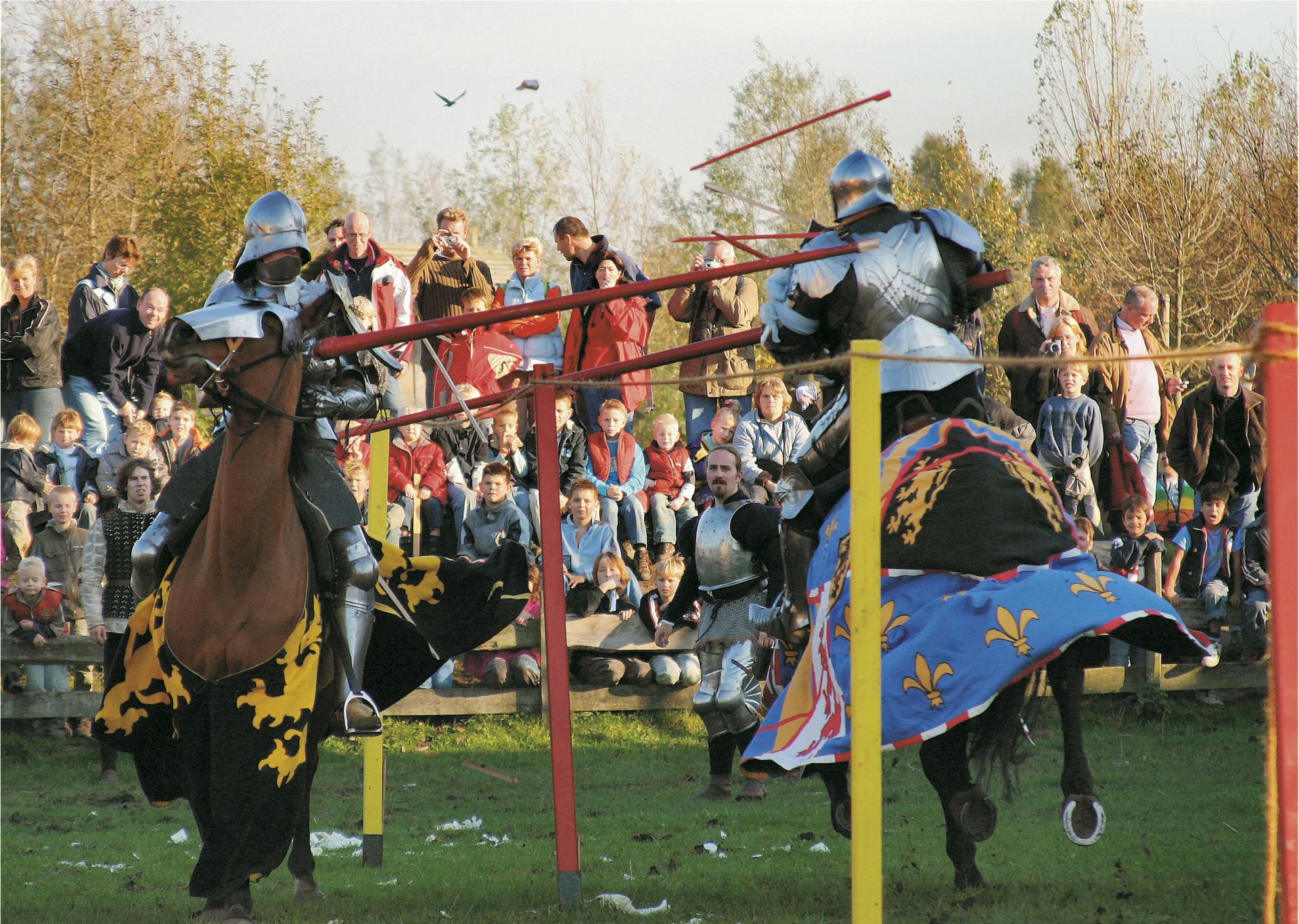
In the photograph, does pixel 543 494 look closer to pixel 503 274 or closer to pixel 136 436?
pixel 136 436

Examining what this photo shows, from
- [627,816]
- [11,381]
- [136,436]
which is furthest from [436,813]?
[11,381]

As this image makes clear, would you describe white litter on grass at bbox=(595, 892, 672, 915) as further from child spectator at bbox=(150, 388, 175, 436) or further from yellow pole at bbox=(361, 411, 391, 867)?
child spectator at bbox=(150, 388, 175, 436)

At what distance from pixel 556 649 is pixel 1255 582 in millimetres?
6309

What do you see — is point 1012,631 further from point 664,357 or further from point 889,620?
point 664,357

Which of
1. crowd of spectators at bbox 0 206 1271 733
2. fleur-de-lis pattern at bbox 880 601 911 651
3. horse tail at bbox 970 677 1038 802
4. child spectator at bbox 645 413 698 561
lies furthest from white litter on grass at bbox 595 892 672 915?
child spectator at bbox 645 413 698 561

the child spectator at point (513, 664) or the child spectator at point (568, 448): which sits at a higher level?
the child spectator at point (568, 448)

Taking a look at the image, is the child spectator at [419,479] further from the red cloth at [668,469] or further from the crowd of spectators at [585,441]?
the red cloth at [668,469]

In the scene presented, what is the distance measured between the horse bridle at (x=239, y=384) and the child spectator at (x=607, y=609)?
5.34 m

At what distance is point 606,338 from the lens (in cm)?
1213

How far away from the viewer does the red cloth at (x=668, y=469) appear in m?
11.7

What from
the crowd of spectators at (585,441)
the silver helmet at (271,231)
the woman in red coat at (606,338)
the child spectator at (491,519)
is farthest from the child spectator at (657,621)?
the silver helmet at (271,231)

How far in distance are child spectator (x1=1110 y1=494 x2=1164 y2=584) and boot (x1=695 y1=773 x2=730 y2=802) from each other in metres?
3.31

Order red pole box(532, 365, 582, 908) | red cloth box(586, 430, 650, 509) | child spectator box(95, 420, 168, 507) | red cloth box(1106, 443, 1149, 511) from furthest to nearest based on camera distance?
1. red cloth box(586, 430, 650, 509)
2. red cloth box(1106, 443, 1149, 511)
3. child spectator box(95, 420, 168, 507)
4. red pole box(532, 365, 582, 908)

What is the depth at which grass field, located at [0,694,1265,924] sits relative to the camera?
5.96m
